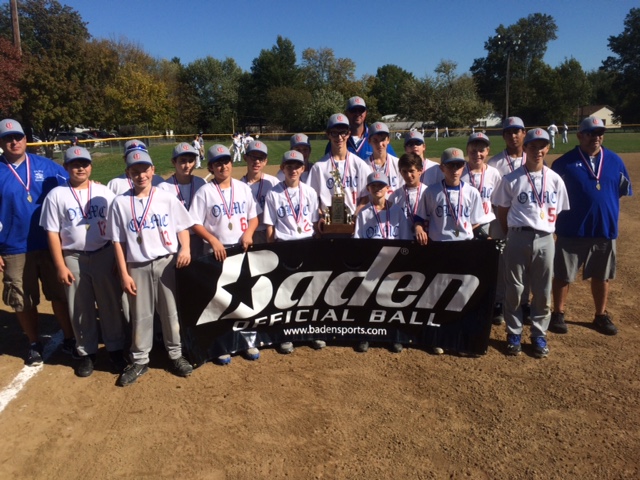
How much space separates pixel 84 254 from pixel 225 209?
54.2 inches

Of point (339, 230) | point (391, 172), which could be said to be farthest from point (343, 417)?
point (391, 172)

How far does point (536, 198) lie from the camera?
469cm

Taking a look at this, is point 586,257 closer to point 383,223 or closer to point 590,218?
point 590,218

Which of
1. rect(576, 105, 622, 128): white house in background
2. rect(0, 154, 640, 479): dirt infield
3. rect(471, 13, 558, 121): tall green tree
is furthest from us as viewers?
rect(471, 13, 558, 121): tall green tree

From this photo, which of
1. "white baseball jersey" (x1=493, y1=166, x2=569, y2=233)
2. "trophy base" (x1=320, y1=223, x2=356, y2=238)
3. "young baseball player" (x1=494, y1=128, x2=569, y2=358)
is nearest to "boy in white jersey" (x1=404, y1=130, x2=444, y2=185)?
"young baseball player" (x1=494, y1=128, x2=569, y2=358)

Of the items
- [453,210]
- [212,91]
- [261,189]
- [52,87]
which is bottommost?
[453,210]

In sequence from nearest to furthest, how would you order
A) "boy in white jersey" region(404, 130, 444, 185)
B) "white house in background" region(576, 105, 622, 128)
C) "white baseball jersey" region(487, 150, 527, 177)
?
"boy in white jersey" region(404, 130, 444, 185)
"white baseball jersey" region(487, 150, 527, 177)
"white house in background" region(576, 105, 622, 128)

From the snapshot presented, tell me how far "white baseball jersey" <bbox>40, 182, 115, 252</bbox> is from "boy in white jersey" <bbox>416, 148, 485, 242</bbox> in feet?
10.3

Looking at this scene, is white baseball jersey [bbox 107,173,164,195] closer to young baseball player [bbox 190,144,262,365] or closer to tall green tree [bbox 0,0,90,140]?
young baseball player [bbox 190,144,262,365]

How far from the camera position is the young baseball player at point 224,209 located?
185 inches

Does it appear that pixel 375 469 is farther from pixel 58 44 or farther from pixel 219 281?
pixel 58 44

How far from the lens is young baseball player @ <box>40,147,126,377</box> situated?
442 centimetres

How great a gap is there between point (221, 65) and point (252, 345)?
8681cm

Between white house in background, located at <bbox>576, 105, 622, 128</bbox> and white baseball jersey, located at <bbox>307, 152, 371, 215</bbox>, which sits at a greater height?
white house in background, located at <bbox>576, 105, 622, 128</bbox>
